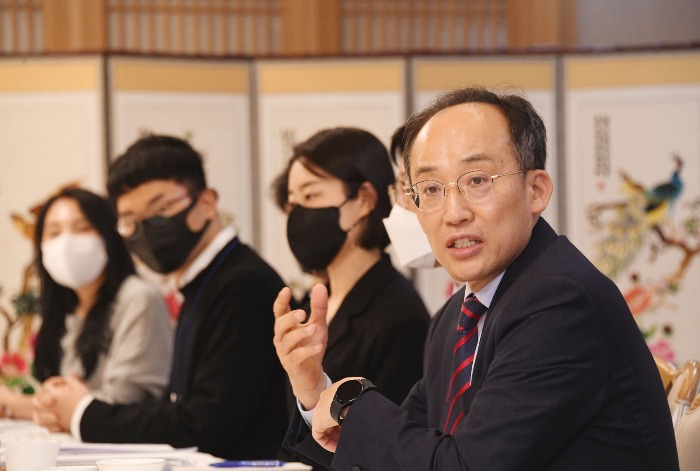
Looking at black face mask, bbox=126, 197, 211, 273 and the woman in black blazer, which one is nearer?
the woman in black blazer

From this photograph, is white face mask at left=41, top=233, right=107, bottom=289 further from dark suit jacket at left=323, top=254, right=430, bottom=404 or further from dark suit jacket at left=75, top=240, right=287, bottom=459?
dark suit jacket at left=323, top=254, right=430, bottom=404

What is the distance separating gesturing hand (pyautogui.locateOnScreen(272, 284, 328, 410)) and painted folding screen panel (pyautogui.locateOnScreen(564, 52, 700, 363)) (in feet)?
13.0

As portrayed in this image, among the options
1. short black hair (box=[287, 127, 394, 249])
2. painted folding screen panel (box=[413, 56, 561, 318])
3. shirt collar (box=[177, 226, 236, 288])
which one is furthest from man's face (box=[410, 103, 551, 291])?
painted folding screen panel (box=[413, 56, 561, 318])

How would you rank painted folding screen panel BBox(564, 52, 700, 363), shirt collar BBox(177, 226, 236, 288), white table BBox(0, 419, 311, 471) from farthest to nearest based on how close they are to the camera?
painted folding screen panel BBox(564, 52, 700, 363) < shirt collar BBox(177, 226, 236, 288) < white table BBox(0, 419, 311, 471)

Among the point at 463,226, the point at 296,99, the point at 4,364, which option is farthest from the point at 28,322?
the point at 463,226

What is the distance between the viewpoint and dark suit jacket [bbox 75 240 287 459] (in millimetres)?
2781

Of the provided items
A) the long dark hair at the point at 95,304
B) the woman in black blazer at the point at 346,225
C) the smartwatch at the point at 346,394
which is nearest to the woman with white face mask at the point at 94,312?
the long dark hair at the point at 95,304

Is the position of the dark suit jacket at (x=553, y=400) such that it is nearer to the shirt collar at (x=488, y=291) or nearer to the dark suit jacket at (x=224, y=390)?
the shirt collar at (x=488, y=291)

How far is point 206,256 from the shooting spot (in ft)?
10.0

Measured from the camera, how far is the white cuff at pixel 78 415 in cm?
284

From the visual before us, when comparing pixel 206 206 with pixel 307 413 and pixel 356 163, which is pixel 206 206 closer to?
pixel 356 163

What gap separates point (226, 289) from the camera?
2.89 metres

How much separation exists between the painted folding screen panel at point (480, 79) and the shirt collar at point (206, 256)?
272cm

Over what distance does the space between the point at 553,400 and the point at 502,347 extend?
0.40 feet
